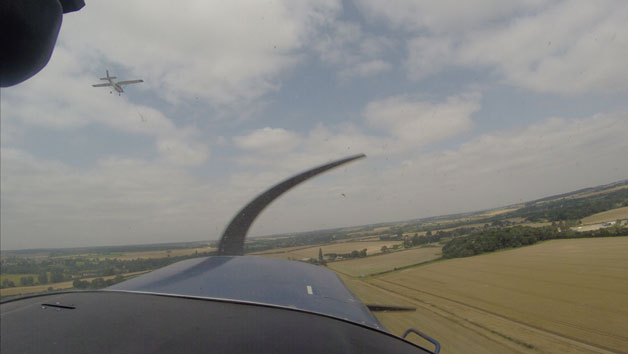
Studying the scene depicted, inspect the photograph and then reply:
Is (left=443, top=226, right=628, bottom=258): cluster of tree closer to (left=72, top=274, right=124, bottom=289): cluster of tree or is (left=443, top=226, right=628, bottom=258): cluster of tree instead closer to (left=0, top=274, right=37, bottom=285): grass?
(left=72, top=274, right=124, bottom=289): cluster of tree

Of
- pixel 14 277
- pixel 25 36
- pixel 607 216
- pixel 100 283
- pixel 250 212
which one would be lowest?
pixel 607 216

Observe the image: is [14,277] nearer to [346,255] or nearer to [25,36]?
[346,255]

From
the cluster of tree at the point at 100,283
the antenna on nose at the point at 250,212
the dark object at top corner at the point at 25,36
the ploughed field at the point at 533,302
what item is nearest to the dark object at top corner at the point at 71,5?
the dark object at top corner at the point at 25,36

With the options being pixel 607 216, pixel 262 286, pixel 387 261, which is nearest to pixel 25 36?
pixel 262 286

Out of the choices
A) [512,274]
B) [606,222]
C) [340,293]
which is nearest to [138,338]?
[340,293]

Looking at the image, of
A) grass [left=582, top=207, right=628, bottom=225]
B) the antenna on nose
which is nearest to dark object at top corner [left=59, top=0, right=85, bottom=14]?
the antenna on nose

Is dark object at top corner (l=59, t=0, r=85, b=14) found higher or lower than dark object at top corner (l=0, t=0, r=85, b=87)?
higher

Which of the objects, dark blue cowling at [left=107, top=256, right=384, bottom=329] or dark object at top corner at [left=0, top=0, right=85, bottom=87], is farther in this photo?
dark blue cowling at [left=107, top=256, right=384, bottom=329]
